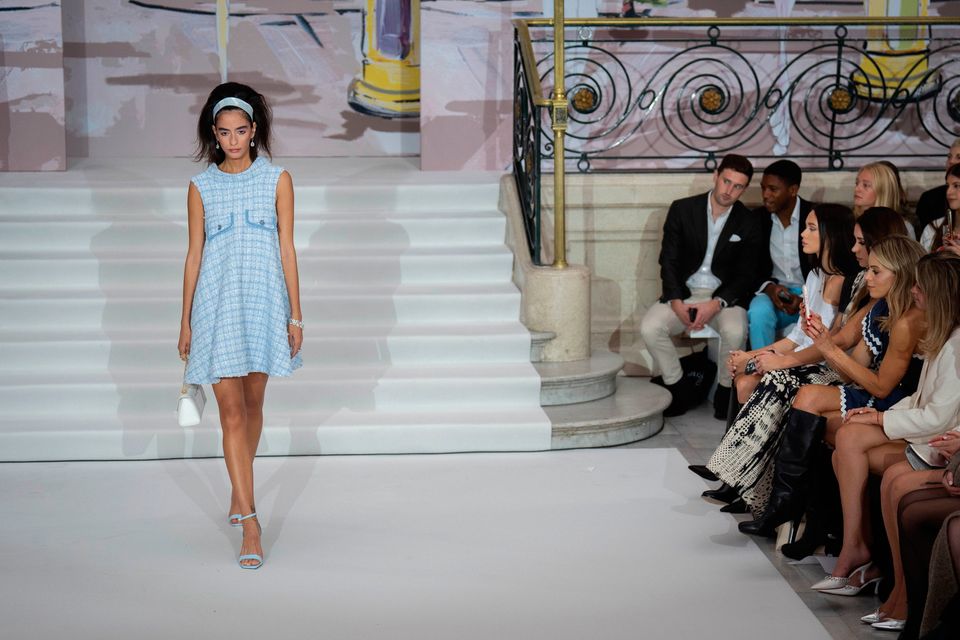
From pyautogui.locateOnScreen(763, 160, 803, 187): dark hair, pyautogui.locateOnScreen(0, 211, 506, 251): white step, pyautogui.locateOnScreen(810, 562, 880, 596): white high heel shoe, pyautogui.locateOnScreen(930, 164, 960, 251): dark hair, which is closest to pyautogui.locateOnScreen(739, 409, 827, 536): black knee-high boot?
pyautogui.locateOnScreen(810, 562, 880, 596): white high heel shoe

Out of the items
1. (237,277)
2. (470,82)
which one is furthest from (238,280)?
(470,82)

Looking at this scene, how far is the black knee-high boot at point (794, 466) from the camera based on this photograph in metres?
4.62

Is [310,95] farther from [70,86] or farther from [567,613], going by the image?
[567,613]

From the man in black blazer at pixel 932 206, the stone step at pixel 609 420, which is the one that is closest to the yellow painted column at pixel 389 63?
the stone step at pixel 609 420

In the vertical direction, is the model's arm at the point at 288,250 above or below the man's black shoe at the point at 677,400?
above

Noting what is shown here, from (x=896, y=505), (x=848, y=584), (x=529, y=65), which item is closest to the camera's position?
(x=896, y=505)

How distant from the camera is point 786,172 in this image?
7.02m

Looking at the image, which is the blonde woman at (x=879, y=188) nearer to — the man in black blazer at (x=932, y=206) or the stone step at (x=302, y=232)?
the man in black blazer at (x=932, y=206)

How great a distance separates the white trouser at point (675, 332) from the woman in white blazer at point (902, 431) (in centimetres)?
243

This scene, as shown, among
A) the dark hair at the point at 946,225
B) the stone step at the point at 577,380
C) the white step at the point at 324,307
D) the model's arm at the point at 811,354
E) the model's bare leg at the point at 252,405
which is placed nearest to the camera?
the model's bare leg at the point at 252,405

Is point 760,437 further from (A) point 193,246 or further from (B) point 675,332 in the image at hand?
(A) point 193,246

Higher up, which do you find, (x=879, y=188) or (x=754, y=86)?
(x=754, y=86)

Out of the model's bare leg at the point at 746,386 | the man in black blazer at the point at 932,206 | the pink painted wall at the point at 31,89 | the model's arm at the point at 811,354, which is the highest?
the pink painted wall at the point at 31,89

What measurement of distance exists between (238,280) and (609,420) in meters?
2.30
